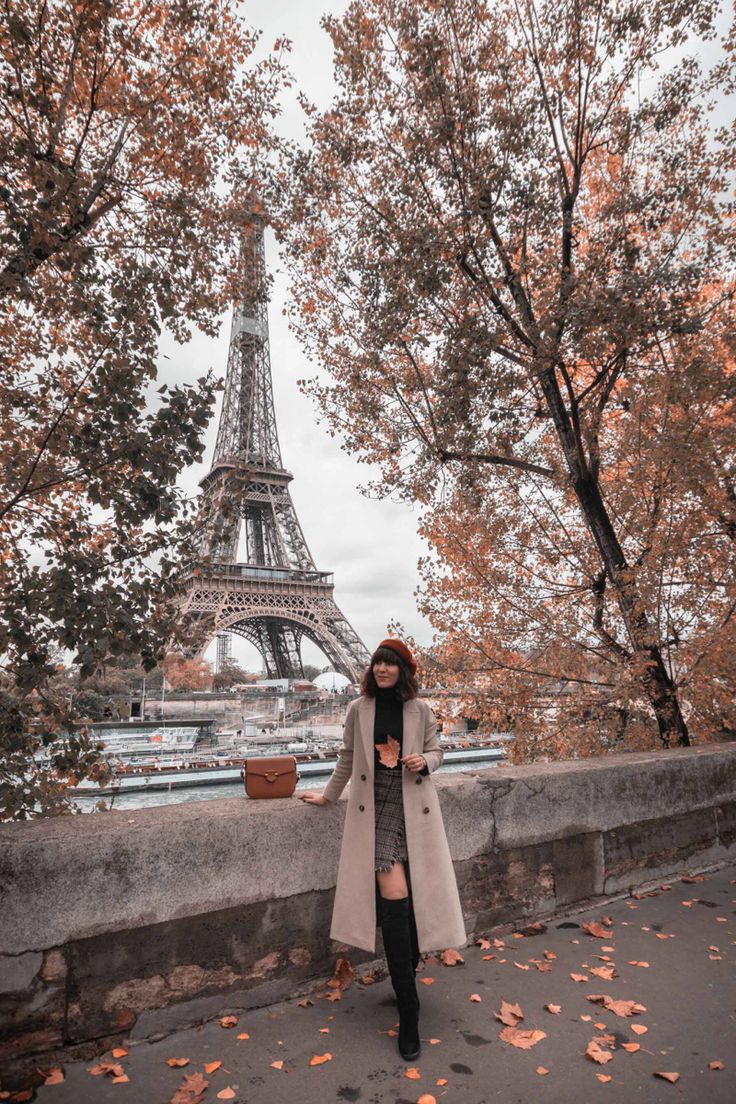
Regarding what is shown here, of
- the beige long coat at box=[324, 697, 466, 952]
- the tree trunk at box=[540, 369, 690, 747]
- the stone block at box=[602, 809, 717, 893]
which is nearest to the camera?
the beige long coat at box=[324, 697, 466, 952]

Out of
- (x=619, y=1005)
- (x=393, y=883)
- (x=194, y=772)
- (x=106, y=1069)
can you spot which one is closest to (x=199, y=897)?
(x=106, y=1069)

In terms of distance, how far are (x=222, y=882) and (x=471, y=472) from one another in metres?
5.07

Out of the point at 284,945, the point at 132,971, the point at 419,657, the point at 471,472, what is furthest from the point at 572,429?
the point at 132,971

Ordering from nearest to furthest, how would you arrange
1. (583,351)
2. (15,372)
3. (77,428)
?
(77,428), (15,372), (583,351)

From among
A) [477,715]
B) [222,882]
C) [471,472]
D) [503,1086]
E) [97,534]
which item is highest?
[471,472]

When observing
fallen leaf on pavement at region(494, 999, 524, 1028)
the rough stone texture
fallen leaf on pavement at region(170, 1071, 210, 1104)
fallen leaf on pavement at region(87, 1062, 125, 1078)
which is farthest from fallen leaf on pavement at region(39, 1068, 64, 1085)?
fallen leaf on pavement at region(494, 999, 524, 1028)

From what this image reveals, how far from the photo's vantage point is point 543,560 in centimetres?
786

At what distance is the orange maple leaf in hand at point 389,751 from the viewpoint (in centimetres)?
305

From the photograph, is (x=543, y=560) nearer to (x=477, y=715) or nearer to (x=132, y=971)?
(x=477, y=715)

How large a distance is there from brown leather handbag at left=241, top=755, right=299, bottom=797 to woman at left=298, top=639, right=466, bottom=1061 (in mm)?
205

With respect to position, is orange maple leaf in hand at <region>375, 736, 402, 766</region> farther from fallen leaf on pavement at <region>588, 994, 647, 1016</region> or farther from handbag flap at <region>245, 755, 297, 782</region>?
fallen leaf on pavement at <region>588, 994, 647, 1016</region>

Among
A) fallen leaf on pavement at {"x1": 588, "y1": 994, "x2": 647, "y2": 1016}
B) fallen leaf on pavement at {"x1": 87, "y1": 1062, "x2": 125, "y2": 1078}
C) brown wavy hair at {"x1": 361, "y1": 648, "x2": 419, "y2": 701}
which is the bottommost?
fallen leaf on pavement at {"x1": 588, "y1": 994, "x2": 647, "y2": 1016}

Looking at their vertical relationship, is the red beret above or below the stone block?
above

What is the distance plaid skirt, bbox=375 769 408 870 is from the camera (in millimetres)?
2963
